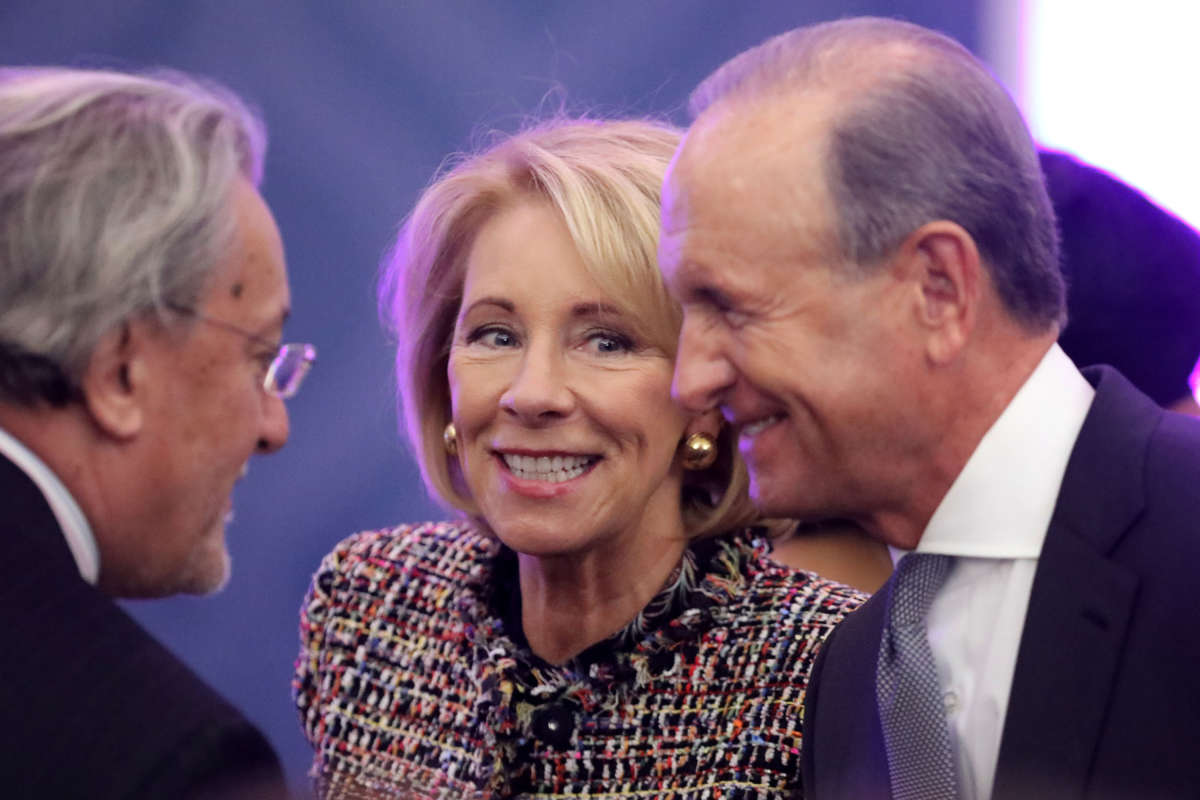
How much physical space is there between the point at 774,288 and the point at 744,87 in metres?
0.29

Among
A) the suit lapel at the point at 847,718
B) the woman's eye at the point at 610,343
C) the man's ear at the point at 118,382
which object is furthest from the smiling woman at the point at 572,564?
the man's ear at the point at 118,382

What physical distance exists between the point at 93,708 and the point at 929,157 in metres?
1.14

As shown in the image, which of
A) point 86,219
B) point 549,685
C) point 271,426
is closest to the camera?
point 86,219

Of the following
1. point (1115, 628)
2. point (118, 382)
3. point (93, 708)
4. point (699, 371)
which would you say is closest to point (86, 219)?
point (118, 382)

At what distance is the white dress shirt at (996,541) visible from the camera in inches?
70.9

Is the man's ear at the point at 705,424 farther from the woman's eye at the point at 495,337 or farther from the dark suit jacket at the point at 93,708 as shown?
the dark suit jacket at the point at 93,708

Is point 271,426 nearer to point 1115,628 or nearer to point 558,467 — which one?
point 558,467

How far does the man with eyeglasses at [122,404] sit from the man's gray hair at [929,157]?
2.40 feet

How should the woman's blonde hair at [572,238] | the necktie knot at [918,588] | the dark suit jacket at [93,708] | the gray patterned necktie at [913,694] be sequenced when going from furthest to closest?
the woman's blonde hair at [572,238] → the necktie knot at [918,588] → the gray patterned necktie at [913,694] → the dark suit jacket at [93,708]

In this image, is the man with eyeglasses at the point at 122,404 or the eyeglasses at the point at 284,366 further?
the eyeglasses at the point at 284,366

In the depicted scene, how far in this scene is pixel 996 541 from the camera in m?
1.83

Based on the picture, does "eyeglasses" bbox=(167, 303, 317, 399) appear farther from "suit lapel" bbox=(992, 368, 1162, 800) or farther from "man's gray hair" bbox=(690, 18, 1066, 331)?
"suit lapel" bbox=(992, 368, 1162, 800)

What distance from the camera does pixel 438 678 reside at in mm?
2631

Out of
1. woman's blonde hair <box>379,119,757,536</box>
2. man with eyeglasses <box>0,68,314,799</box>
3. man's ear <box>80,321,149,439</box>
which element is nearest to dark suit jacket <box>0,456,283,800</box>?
man with eyeglasses <box>0,68,314,799</box>
